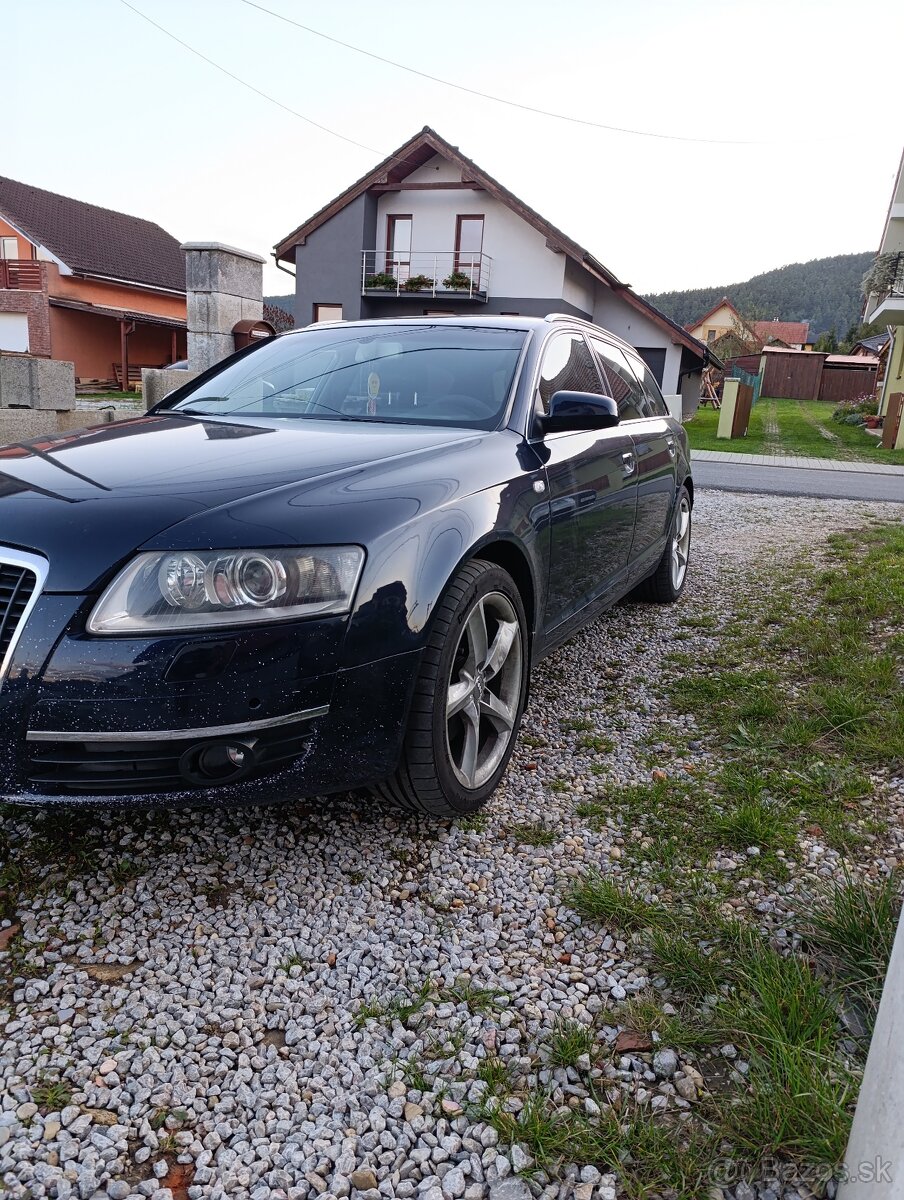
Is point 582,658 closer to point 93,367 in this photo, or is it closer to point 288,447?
point 288,447

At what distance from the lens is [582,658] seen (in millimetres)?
4645

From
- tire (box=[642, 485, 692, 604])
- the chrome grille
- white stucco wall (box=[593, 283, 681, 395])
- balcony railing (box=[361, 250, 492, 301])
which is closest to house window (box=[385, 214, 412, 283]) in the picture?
balcony railing (box=[361, 250, 492, 301])

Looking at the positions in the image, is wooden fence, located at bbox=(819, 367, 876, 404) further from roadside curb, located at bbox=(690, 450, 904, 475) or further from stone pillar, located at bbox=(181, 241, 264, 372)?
stone pillar, located at bbox=(181, 241, 264, 372)

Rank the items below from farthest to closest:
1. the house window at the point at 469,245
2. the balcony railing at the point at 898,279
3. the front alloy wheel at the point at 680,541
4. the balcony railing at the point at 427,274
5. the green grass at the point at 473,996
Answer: the house window at the point at 469,245
the balcony railing at the point at 427,274
the balcony railing at the point at 898,279
the front alloy wheel at the point at 680,541
the green grass at the point at 473,996

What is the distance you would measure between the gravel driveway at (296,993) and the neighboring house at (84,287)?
108 feet

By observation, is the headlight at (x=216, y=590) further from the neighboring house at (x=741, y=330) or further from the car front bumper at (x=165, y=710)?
the neighboring house at (x=741, y=330)

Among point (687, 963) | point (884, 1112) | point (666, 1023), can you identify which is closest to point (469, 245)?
point (687, 963)

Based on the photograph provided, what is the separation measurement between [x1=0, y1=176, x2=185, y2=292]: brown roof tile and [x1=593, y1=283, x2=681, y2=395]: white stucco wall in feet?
58.4

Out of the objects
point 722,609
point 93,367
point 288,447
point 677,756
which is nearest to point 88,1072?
point 288,447

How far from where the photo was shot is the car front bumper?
82.1 inches

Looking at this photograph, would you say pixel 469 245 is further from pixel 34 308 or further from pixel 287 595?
pixel 287 595

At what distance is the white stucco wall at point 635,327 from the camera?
2864cm

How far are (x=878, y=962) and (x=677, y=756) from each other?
4.50 feet

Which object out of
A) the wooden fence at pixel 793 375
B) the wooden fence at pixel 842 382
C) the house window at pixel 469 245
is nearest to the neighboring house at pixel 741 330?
the wooden fence at pixel 793 375
